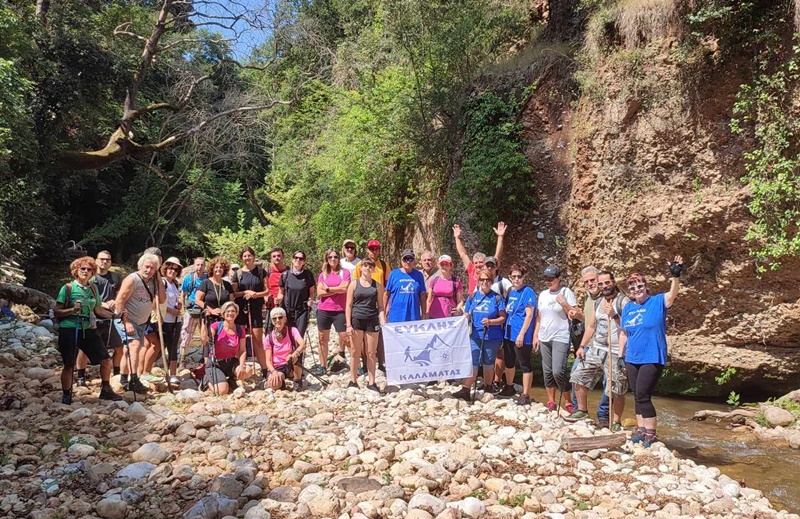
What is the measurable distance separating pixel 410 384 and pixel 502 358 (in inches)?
53.6

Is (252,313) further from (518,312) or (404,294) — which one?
(518,312)

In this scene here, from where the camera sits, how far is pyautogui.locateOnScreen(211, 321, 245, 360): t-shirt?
7455 millimetres

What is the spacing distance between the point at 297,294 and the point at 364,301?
1.15m

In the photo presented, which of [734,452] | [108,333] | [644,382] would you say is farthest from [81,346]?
[734,452]

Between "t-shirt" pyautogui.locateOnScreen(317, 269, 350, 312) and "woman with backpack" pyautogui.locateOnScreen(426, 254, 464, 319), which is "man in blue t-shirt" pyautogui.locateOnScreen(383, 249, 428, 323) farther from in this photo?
"t-shirt" pyautogui.locateOnScreen(317, 269, 350, 312)

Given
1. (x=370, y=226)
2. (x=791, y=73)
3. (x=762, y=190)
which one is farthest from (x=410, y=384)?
(x=370, y=226)

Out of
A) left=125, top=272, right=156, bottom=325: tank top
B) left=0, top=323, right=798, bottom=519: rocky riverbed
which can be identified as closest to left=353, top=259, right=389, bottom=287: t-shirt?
left=0, top=323, right=798, bottom=519: rocky riverbed

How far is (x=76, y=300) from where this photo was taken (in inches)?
251

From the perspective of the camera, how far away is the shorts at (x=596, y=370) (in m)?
6.40

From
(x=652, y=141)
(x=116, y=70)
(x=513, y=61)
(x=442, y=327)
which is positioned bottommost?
(x=442, y=327)

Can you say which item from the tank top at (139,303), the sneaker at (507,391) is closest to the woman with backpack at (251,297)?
the tank top at (139,303)

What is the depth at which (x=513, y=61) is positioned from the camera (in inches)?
518

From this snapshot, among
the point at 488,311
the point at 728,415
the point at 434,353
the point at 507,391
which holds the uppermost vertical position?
the point at 488,311

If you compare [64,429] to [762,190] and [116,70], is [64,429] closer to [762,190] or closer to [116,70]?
[762,190]
